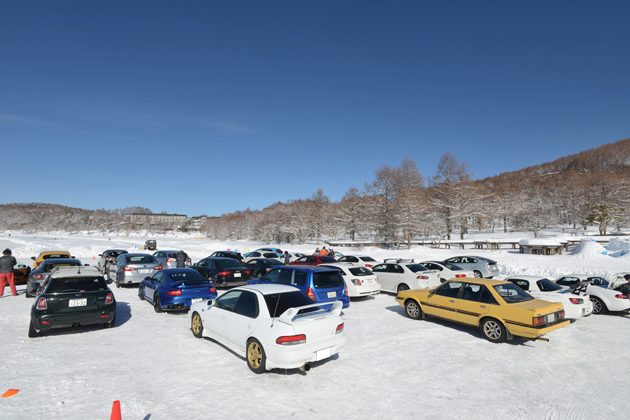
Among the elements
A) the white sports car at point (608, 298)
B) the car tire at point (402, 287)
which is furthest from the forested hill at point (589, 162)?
the car tire at point (402, 287)

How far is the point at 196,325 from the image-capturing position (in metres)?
7.81

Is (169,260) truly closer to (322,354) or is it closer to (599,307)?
(322,354)

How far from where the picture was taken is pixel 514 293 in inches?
324

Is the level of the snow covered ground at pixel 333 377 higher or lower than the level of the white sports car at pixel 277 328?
lower

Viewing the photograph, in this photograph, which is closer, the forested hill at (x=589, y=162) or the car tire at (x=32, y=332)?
the car tire at (x=32, y=332)

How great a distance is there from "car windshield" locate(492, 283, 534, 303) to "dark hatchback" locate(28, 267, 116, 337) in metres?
9.72

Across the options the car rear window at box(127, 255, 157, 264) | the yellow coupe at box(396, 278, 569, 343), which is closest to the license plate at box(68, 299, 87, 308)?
the car rear window at box(127, 255, 157, 264)

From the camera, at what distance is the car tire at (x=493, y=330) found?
773 centimetres

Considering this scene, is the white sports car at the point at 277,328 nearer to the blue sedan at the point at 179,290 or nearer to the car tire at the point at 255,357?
the car tire at the point at 255,357

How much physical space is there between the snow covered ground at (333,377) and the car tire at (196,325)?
7.4 inches

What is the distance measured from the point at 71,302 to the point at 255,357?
16.0 ft

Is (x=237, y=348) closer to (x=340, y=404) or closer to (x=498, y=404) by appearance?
(x=340, y=404)

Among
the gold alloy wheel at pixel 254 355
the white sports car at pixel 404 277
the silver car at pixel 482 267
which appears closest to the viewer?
the gold alloy wheel at pixel 254 355

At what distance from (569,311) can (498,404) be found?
626 centimetres
